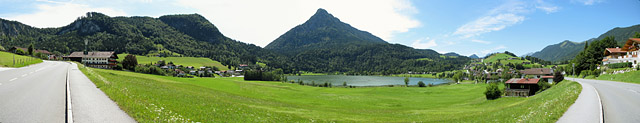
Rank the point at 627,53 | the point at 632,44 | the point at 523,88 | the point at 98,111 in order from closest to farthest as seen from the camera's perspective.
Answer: the point at 98,111
the point at 523,88
the point at 627,53
the point at 632,44

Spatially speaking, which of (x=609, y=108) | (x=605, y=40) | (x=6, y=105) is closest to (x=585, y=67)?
(x=605, y=40)

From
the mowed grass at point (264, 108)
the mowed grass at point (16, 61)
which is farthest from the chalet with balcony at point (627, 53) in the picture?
the mowed grass at point (16, 61)

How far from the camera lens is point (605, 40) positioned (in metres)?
71.6

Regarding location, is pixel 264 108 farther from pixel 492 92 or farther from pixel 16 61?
pixel 16 61

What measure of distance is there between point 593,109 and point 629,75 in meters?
37.7

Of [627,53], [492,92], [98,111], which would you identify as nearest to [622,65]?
[627,53]

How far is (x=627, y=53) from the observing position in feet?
184

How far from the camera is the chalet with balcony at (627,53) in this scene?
170 feet

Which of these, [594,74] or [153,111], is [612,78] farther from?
[153,111]

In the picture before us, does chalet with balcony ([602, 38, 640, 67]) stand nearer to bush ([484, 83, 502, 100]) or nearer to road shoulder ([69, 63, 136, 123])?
bush ([484, 83, 502, 100])

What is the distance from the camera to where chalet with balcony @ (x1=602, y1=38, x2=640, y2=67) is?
170 feet

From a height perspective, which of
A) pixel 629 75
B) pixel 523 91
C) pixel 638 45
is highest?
pixel 638 45

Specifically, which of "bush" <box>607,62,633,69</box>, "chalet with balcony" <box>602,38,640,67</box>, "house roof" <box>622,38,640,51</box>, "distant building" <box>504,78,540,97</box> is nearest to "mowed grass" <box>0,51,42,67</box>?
"distant building" <box>504,78,540,97</box>

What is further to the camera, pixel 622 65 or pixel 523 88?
pixel 523 88
